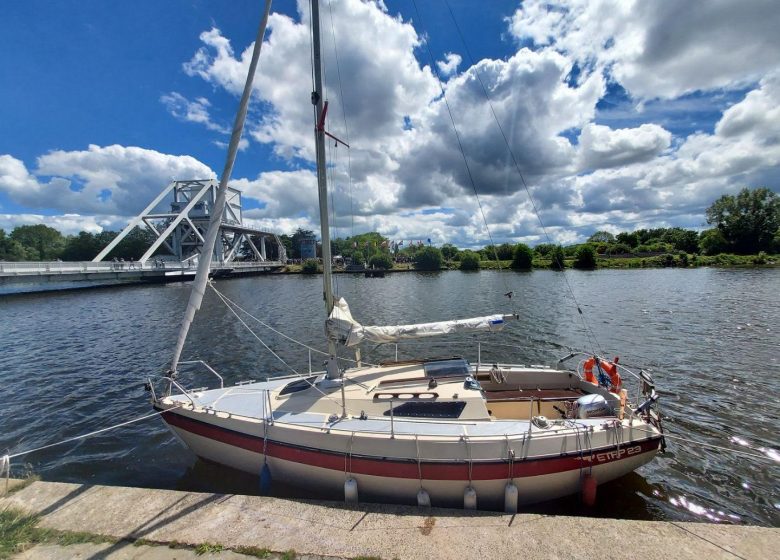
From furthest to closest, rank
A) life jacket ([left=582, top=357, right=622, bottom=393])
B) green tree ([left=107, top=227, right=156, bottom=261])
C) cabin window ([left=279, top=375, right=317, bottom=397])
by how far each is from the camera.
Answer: green tree ([left=107, top=227, right=156, bottom=261]) < life jacket ([left=582, top=357, right=622, bottom=393]) < cabin window ([left=279, top=375, right=317, bottom=397])

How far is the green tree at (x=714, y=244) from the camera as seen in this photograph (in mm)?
98312

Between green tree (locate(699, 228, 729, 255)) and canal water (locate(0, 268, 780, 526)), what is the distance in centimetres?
7723

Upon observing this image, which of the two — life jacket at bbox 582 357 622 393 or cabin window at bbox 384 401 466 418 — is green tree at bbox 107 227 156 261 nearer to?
cabin window at bbox 384 401 466 418

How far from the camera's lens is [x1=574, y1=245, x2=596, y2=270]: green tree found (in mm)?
97188

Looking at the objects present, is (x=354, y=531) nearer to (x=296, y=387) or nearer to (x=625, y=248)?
(x=296, y=387)

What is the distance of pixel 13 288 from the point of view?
6288cm

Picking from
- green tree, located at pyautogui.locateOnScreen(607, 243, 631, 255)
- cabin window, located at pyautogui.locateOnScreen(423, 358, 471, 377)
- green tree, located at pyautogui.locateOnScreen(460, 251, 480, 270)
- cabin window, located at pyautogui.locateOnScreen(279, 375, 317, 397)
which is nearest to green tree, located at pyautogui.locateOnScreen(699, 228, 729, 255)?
green tree, located at pyautogui.locateOnScreen(607, 243, 631, 255)

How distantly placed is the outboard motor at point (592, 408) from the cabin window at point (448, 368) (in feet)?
8.75

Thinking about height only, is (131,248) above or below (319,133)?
above

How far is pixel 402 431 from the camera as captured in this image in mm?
7293

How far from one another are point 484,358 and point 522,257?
308 ft

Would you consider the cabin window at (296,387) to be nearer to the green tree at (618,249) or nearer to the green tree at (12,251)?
the green tree at (12,251)

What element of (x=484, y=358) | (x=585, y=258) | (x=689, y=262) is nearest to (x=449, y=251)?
(x=585, y=258)

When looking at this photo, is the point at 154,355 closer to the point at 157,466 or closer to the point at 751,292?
the point at 157,466
